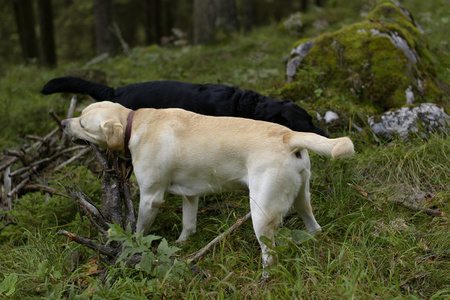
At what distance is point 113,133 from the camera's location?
3.60 metres

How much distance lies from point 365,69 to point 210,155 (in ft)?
10.8

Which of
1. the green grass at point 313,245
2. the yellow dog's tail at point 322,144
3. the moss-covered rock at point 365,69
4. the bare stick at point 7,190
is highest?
the yellow dog's tail at point 322,144

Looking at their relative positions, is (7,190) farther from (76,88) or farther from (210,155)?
(210,155)

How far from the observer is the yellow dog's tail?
8.96 feet

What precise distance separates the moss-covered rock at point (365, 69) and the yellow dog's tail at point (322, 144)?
2.42 meters

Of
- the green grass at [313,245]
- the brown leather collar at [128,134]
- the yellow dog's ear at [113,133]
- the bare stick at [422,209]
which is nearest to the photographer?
the green grass at [313,245]

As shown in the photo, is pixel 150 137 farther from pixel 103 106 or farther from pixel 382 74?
pixel 382 74

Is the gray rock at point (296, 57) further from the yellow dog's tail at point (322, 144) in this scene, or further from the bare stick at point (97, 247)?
the bare stick at point (97, 247)

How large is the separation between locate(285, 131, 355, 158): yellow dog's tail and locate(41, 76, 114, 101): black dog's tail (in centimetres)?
247

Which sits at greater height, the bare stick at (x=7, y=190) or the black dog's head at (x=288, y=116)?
the black dog's head at (x=288, y=116)

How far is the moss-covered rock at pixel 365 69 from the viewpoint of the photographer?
17.8ft

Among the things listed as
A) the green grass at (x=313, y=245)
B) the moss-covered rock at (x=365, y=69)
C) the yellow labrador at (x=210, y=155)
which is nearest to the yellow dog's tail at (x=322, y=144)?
the yellow labrador at (x=210, y=155)

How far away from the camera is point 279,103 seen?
4238 mm

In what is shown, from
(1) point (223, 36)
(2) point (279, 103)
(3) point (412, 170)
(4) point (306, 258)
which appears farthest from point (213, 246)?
(1) point (223, 36)
